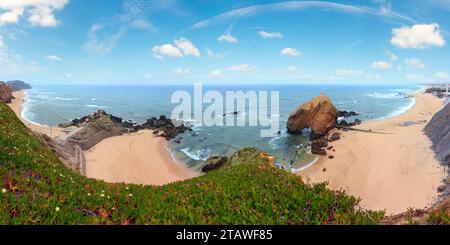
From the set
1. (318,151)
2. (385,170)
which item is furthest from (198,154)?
(385,170)

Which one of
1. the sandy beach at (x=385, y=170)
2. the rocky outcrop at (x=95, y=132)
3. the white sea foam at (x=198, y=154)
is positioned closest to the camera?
the sandy beach at (x=385, y=170)

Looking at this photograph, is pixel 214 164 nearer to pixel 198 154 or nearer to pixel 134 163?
pixel 198 154

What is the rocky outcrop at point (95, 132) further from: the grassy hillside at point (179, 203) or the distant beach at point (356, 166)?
the grassy hillside at point (179, 203)

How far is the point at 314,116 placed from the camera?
5294cm

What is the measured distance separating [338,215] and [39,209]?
565 centimetres

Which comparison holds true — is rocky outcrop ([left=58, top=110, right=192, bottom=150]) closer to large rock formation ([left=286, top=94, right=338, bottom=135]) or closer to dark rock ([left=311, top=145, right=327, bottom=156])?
large rock formation ([left=286, top=94, right=338, bottom=135])

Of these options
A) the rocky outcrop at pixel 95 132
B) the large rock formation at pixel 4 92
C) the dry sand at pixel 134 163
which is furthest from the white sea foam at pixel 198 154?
the large rock formation at pixel 4 92

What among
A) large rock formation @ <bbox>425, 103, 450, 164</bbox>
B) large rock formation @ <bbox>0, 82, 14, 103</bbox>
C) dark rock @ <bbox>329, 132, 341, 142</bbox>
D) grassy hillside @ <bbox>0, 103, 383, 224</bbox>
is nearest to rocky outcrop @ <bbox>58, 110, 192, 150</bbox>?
dark rock @ <bbox>329, 132, 341, 142</bbox>

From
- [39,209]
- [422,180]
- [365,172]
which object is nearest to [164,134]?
[365,172]

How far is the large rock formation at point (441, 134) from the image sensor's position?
3282cm

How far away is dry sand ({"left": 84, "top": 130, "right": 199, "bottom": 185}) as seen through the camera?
30938 mm

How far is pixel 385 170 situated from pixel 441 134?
14072 mm
